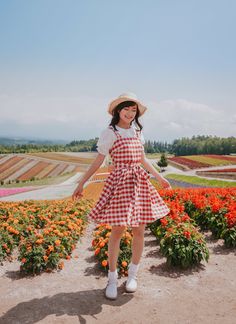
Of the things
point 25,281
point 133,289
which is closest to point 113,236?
point 133,289

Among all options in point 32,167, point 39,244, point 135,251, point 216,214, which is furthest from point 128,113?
point 32,167

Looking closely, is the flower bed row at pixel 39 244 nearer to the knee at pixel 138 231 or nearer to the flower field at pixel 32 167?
the knee at pixel 138 231

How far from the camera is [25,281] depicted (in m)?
5.04

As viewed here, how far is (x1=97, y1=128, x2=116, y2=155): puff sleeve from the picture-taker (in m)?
4.38

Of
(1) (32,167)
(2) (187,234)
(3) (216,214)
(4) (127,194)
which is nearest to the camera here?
(4) (127,194)

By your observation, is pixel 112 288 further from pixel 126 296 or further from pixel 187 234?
pixel 187 234

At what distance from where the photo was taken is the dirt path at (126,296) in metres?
3.86

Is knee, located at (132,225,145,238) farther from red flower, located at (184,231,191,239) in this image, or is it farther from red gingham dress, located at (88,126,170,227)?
red flower, located at (184,231,191,239)

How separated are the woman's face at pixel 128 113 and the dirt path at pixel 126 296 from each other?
234 centimetres

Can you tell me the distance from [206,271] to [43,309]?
253cm

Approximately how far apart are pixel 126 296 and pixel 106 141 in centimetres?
206

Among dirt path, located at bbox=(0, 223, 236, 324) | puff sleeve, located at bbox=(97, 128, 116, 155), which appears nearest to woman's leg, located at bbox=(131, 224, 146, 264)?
dirt path, located at bbox=(0, 223, 236, 324)

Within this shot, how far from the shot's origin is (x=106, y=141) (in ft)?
14.4

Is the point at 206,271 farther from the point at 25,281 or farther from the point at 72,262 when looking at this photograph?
the point at 25,281
